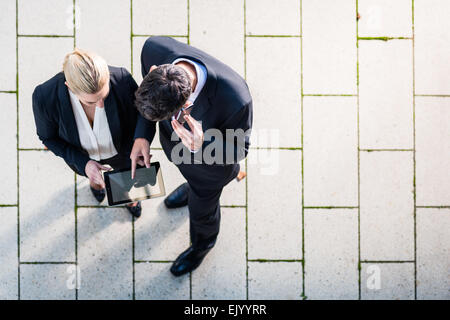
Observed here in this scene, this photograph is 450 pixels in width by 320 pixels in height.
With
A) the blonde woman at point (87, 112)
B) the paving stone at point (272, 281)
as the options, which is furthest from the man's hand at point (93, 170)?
the paving stone at point (272, 281)

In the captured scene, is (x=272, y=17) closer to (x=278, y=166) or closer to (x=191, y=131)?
(x=278, y=166)

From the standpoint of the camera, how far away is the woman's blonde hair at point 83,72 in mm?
2070

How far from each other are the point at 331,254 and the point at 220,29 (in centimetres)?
219

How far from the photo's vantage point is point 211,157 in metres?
2.42

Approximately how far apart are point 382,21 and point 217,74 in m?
2.20

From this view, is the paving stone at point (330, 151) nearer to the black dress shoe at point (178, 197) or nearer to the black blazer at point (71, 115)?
the black dress shoe at point (178, 197)

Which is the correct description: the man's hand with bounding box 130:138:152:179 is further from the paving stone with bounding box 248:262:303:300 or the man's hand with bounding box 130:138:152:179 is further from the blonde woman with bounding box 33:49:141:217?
the paving stone with bounding box 248:262:303:300

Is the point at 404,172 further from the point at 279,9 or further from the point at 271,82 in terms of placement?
the point at 279,9

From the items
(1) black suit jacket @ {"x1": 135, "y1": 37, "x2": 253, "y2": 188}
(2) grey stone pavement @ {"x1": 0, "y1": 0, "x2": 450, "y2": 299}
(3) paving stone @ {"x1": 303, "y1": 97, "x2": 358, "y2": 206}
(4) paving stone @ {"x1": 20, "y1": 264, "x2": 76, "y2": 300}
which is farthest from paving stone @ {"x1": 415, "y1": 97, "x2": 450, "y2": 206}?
(4) paving stone @ {"x1": 20, "y1": 264, "x2": 76, "y2": 300}

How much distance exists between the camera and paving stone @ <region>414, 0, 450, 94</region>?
12.1 feet

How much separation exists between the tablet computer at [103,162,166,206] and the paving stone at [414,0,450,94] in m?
2.45

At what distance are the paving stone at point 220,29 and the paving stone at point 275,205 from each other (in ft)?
2.75
